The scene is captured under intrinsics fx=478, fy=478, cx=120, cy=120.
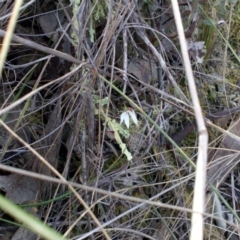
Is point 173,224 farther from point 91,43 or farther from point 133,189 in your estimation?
point 91,43

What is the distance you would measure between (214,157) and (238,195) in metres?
0.14

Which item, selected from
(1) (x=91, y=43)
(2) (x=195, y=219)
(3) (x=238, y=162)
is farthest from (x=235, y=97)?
(2) (x=195, y=219)

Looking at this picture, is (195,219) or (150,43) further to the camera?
(150,43)

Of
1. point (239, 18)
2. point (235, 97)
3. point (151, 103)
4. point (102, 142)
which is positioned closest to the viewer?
point (102, 142)

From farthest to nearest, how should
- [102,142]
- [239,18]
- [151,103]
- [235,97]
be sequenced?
1. [239,18]
2. [235,97]
3. [151,103]
4. [102,142]

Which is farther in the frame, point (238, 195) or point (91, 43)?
point (238, 195)

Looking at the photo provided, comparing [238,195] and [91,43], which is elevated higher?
[91,43]

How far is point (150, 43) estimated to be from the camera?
105 centimetres

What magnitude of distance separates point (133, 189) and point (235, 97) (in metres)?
0.40

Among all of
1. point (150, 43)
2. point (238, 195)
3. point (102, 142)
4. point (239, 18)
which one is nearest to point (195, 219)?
point (102, 142)

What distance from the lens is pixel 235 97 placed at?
1.26 metres

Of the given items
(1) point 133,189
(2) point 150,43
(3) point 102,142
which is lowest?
(1) point 133,189

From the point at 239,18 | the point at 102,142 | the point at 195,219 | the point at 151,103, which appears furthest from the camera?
Answer: the point at 239,18

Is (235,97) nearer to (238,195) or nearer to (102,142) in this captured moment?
(238,195)
